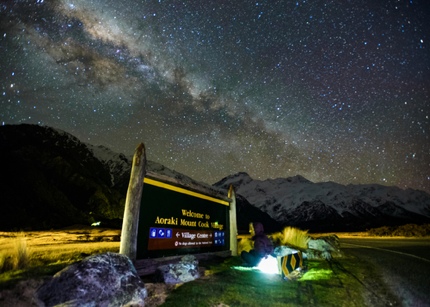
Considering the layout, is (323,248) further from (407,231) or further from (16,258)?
(407,231)

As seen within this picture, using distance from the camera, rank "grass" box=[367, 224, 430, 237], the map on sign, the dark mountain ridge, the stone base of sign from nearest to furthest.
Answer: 1. the stone base of sign
2. the map on sign
3. "grass" box=[367, 224, 430, 237]
4. the dark mountain ridge

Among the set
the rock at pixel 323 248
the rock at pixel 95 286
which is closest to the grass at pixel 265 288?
the rock at pixel 95 286

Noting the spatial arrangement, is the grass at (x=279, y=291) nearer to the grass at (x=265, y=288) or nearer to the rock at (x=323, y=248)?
the grass at (x=265, y=288)

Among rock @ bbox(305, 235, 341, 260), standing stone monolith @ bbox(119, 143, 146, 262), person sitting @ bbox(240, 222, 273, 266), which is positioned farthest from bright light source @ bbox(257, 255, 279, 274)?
standing stone monolith @ bbox(119, 143, 146, 262)

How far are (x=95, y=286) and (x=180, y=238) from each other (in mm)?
3387

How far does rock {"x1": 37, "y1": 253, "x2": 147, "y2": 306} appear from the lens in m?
3.39

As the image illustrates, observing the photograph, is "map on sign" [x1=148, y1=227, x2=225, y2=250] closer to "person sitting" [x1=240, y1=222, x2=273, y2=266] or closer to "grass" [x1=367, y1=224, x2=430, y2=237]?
"person sitting" [x1=240, y1=222, x2=273, y2=266]

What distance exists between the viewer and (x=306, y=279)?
5.69 meters

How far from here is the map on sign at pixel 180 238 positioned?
6.02 m

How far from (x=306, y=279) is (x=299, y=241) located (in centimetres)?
512

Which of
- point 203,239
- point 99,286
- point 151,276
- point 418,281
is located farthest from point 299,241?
point 99,286

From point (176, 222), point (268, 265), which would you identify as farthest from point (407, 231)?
point (176, 222)

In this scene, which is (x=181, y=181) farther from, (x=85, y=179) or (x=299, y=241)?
(x=85, y=179)

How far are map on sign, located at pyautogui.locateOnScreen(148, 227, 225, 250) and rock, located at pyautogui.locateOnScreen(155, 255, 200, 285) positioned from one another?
83 cm
